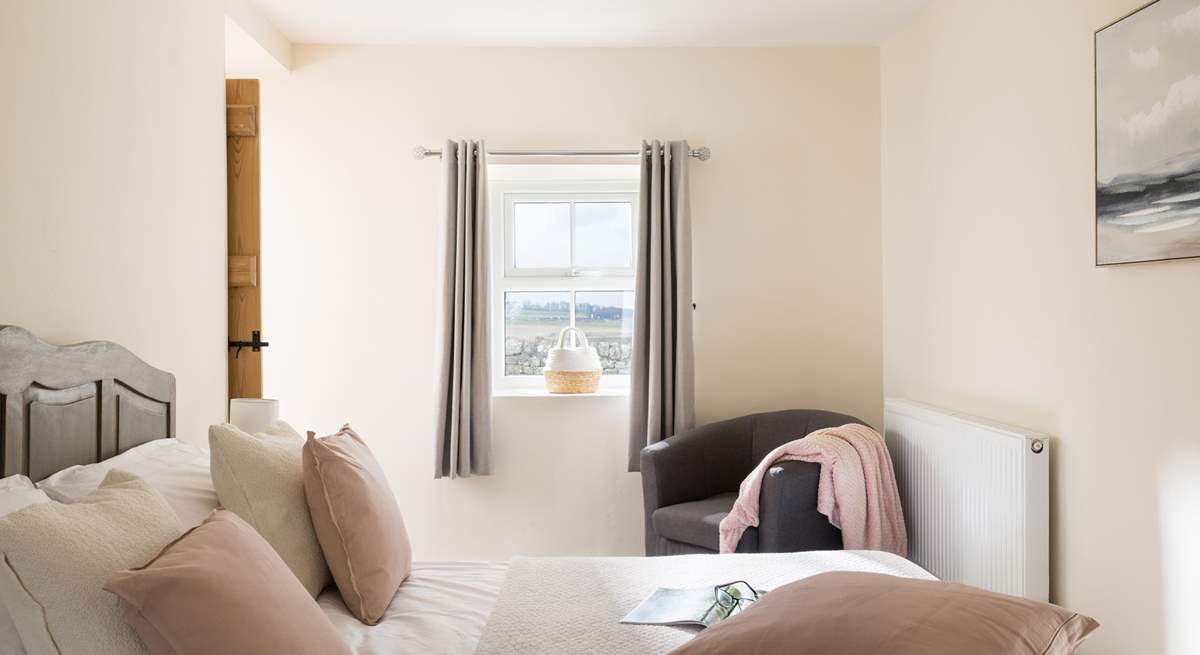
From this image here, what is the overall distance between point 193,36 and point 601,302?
7.26 feet

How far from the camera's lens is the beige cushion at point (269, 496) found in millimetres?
1848

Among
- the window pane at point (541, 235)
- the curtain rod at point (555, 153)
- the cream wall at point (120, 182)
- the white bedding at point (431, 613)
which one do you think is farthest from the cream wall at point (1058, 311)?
the cream wall at point (120, 182)

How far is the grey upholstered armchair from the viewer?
3.16 metres

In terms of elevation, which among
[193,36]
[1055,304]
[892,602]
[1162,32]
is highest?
[193,36]

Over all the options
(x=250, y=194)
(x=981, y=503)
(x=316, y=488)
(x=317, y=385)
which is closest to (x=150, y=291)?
(x=250, y=194)

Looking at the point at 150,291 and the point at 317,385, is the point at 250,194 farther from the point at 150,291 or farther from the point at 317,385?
the point at 317,385

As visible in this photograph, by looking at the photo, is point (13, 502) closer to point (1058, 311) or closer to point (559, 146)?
point (1058, 311)

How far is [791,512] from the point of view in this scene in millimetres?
3158

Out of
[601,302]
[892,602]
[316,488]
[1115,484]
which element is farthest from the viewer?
[601,302]

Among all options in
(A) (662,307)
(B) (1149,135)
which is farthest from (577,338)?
(B) (1149,135)

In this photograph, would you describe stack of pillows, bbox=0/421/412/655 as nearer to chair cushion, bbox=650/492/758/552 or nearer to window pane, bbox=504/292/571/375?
chair cushion, bbox=650/492/758/552

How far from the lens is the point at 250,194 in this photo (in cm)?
327

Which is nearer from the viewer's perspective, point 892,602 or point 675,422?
point 892,602

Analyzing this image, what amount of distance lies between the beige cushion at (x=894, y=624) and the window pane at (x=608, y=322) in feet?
9.65
